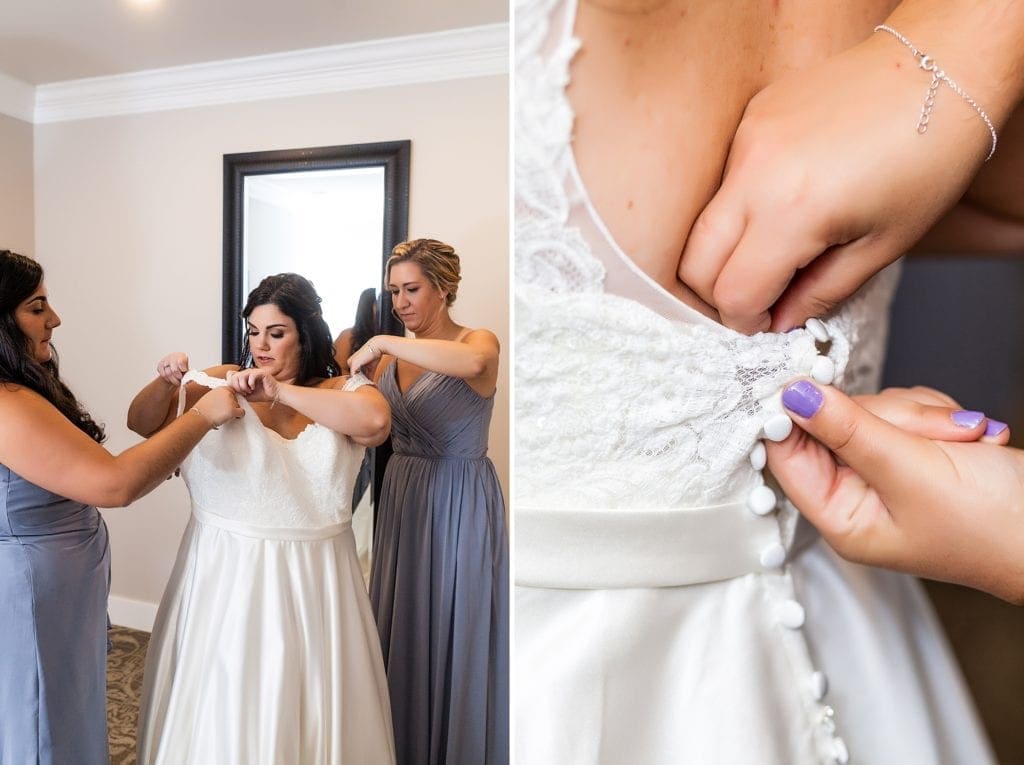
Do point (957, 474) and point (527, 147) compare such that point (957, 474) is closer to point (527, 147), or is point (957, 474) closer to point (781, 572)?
point (781, 572)

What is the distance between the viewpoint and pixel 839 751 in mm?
281

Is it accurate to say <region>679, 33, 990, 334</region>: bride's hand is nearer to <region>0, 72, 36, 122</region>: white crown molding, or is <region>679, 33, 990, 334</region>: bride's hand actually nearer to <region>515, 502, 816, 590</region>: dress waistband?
<region>515, 502, 816, 590</region>: dress waistband

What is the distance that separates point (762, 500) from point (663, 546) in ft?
0.16

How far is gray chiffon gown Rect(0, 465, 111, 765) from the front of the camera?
72cm

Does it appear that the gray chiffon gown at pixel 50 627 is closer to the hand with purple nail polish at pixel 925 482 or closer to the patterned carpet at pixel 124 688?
the patterned carpet at pixel 124 688

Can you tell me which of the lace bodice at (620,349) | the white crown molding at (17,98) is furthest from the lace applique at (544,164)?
the white crown molding at (17,98)

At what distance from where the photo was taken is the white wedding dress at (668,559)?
0.26m

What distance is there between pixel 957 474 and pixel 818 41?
0.17 meters

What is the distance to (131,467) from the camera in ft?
2.31

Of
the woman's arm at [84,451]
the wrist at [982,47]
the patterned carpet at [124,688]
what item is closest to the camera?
the wrist at [982,47]

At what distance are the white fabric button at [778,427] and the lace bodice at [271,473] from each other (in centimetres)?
58

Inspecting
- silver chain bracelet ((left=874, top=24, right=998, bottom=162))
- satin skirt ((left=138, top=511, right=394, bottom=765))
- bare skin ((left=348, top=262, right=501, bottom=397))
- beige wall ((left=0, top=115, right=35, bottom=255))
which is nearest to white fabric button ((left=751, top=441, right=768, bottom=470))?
silver chain bracelet ((left=874, top=24, right=998, bottom=162))

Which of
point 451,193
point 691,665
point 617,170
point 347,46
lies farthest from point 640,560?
point 347,46

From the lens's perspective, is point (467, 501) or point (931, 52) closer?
point (931, 52)
